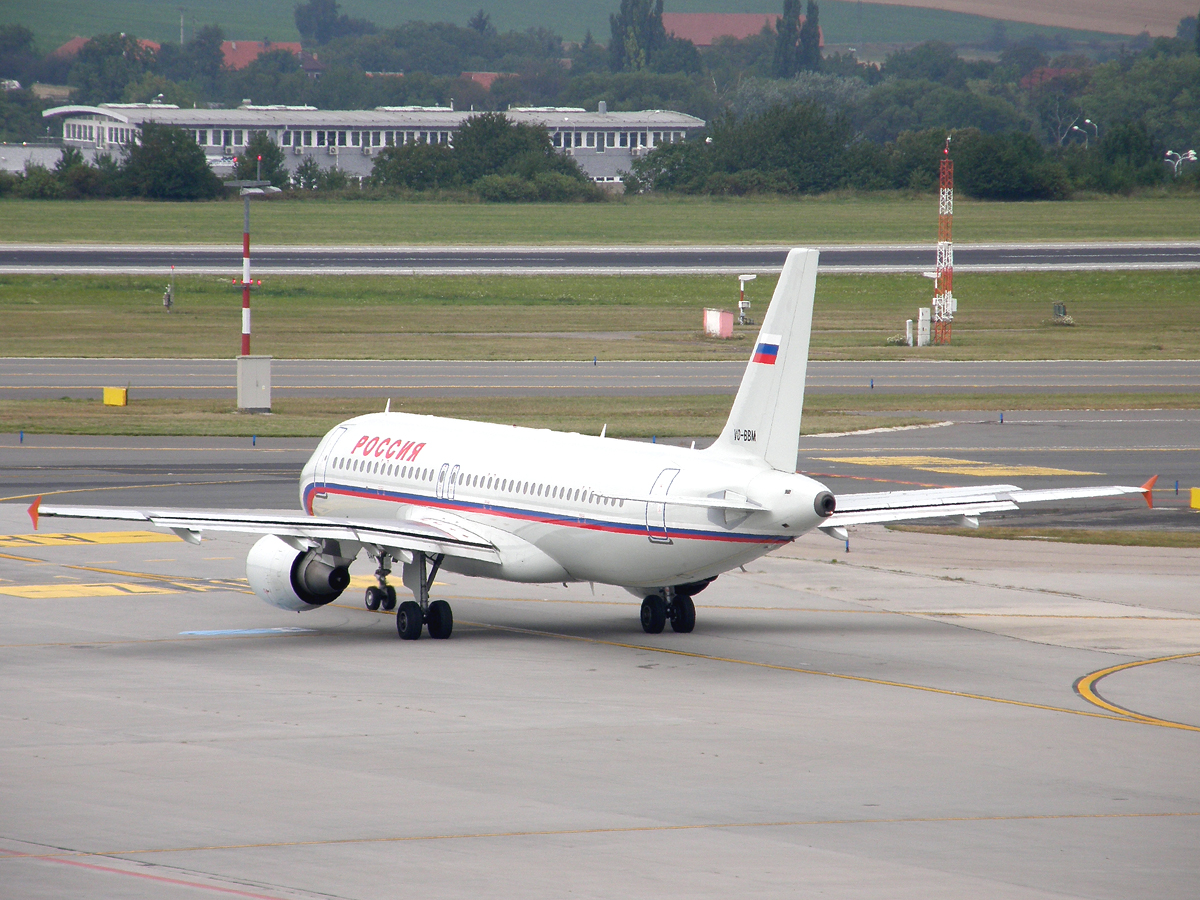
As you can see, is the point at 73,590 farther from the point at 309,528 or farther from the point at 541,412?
the point at 541,412

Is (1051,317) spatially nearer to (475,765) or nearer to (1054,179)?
(1054,179)

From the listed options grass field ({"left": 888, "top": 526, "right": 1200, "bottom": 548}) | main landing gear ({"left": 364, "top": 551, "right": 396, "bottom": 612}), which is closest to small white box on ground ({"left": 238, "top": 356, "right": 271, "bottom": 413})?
A: grass field ({"left": 888, "top": 526, "right": 1200, "bottom": 548})

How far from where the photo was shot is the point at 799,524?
29.7 meters

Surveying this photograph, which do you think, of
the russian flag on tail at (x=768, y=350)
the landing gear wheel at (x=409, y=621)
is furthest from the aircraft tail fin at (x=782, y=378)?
the landing gear wheel at (x=409, y=621)

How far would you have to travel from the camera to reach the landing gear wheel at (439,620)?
110ft

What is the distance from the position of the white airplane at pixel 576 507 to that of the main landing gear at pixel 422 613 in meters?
0.04

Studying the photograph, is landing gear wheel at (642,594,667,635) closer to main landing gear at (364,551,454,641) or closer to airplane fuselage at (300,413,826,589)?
airplane fuselage at (300,413,826,589)

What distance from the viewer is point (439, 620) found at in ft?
110

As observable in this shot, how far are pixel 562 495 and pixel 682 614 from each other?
11.9 feet

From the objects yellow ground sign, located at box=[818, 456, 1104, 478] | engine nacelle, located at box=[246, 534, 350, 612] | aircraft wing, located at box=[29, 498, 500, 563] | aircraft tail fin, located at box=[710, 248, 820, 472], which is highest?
aircraft tail fin, located at box=[710, 248, 820, 472]

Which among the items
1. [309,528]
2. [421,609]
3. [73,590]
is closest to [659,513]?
[421,609]

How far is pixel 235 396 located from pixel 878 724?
56372 mm

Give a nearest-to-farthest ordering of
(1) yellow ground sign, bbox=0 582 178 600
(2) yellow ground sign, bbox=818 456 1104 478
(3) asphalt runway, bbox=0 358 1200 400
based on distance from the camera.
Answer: (1) yellow ground sign, bbox=0 582 178 600, (2) yellow ground sign, bbox=818 456 1104 478, (3) asphalt runway, bbox=0 358 1200 400

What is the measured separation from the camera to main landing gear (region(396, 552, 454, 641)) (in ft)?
110
